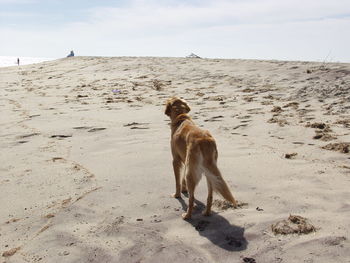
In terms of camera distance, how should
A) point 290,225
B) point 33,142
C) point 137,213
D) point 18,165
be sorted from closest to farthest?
point 290,225 → point 137,213 → point 18,165 → point 33,142

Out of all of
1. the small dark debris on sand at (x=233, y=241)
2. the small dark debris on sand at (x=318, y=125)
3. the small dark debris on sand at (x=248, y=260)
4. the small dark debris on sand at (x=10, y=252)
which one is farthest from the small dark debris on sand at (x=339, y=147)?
the small dark debris on sand at (x=10, y=252)

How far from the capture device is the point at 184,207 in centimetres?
393

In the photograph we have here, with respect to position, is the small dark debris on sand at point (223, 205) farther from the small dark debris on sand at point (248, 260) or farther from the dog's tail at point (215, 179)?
the small dark debris on sand at point (248, 260)

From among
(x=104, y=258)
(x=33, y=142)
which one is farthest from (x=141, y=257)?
(x=33, y=142)

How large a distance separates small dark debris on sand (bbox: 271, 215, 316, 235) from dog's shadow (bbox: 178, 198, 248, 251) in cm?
30

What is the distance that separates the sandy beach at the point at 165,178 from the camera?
10.1ft

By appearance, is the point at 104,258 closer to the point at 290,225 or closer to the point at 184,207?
the point at 184,207

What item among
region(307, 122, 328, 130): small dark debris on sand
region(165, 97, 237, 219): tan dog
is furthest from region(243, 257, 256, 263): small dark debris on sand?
region(307, 122, 328, 130): small dark debris on sand

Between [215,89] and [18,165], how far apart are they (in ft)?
21.3

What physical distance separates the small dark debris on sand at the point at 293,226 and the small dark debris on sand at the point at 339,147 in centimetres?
218

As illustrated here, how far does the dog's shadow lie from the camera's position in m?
3.08

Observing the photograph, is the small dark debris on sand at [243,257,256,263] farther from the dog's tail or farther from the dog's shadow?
the dog's tail

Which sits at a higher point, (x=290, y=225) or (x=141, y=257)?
(x=290, y=225)

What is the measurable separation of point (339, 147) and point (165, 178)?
2.48 meters
